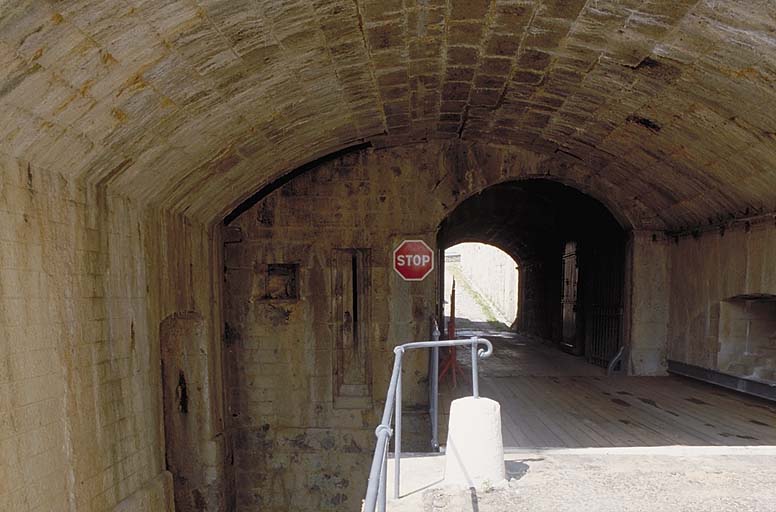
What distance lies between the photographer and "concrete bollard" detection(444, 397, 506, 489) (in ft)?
11.8

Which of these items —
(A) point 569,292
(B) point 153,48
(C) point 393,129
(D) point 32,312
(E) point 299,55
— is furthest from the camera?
(A) point 569,292

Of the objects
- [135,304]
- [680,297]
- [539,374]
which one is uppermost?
[135,304]

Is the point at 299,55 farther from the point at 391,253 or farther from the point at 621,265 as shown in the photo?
the point at 621,265

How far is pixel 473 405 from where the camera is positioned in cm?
364

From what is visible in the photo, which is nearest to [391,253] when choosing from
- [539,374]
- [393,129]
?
[393,129]

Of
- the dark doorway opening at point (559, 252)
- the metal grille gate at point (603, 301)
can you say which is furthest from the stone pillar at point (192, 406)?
the metal grille gate at point (603, 301)

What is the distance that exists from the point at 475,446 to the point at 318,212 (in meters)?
5.43

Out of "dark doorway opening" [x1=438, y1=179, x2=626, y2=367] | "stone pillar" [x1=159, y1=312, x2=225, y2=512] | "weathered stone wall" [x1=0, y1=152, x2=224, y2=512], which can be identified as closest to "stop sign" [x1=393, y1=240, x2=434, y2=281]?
"dark doorway opening" [x1=438, y1=179, x2=626, y2=367]

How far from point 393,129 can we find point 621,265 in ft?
17.4

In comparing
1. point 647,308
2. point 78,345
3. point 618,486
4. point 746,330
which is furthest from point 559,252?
point 78,345

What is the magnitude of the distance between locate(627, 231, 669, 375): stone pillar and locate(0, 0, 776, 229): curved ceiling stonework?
174cm

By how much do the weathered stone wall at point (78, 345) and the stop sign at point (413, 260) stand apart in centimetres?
363

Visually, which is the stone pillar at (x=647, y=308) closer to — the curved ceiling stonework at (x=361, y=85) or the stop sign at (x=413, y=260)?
the curved ceiling stonework at (x=361, y=85)

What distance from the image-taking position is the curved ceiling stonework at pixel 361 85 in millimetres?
3283
